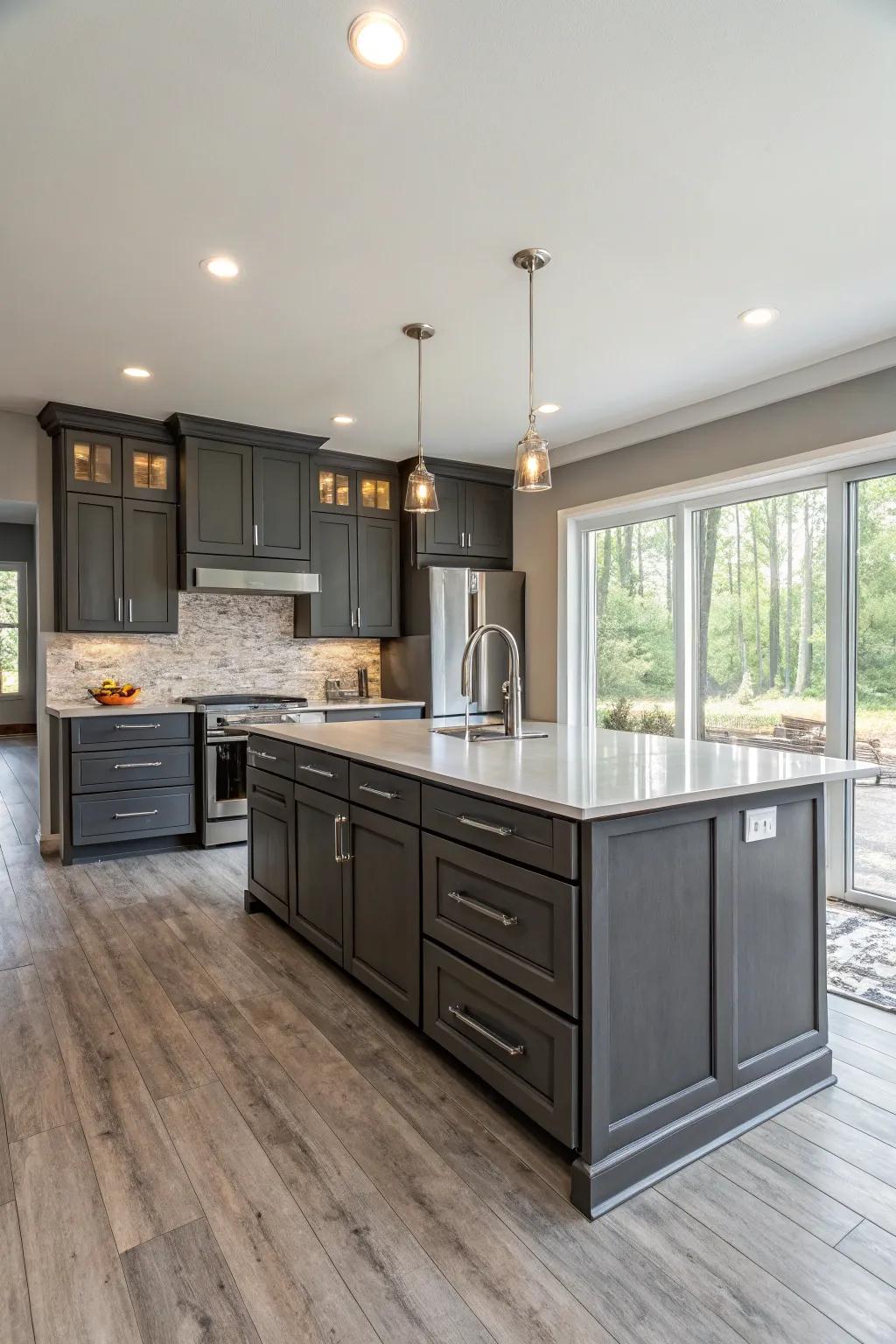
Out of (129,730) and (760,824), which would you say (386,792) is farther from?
(129,730)

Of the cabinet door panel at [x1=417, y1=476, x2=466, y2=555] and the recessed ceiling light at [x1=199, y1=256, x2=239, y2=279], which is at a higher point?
the recessed ceiling light at [x1=199, y1=256, x2=239, y2=279]

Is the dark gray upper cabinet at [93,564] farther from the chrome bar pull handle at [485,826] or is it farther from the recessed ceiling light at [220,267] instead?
the chrome bar pull handle at [485,826]

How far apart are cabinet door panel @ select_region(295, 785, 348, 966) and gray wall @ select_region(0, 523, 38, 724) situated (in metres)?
7.44

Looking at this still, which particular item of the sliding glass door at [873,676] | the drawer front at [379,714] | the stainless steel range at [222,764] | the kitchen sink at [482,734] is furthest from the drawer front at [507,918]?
the drawer front at [379,714]

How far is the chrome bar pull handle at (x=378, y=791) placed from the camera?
238 centimetres

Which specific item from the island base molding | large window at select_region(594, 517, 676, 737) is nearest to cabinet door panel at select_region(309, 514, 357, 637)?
large window at select_region(594, 517, 676, 737)

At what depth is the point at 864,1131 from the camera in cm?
195

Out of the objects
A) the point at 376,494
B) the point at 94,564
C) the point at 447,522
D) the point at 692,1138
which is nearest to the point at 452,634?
the point at 447,522

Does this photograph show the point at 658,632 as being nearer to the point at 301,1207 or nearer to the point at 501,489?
the point at 501,489

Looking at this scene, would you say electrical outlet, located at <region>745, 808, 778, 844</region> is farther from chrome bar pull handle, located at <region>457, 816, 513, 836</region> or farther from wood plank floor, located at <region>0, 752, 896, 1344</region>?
wood plank floor, located at <region>0, 752, 896, 1344</region>

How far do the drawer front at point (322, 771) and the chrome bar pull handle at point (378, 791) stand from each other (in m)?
0.13

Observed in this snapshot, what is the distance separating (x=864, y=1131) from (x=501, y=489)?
4.82 metres

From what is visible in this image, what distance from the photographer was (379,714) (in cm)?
538

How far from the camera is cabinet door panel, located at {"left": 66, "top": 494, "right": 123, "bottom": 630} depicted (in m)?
4.54
